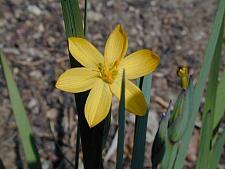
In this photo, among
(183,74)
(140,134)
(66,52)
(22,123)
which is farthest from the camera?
(66,52)

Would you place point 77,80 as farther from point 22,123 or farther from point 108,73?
point 22,123

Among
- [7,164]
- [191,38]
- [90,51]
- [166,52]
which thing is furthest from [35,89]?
[90,51]

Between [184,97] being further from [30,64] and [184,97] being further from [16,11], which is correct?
[16,11]

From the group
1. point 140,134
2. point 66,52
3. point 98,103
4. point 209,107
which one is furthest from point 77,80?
point 66,52

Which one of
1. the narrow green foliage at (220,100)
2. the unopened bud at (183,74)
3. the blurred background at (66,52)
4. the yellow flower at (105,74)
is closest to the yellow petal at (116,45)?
the yellow flower at (105,74)

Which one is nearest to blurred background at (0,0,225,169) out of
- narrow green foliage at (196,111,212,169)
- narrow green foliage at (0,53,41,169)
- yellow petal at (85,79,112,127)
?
narrow green foliage at (0,53,41,169)

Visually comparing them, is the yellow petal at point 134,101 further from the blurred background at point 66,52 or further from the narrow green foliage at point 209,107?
the blurred background at point 66,52

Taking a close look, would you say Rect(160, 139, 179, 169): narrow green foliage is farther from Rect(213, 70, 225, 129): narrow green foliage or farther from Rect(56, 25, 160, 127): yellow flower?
Rect(213, 70, 225, 129): narrow green foliage
